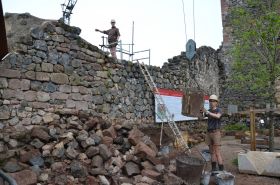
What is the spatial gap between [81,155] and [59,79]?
1.95 m

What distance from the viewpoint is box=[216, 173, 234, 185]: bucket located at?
6458 millimetres

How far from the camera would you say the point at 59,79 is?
777 cm

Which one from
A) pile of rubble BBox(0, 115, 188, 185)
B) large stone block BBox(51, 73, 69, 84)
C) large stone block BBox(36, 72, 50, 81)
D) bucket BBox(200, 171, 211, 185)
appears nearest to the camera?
pile of rubble BBox(0, 115, 188, 185)

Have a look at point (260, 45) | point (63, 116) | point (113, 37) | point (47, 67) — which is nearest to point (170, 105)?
point (113, 37)

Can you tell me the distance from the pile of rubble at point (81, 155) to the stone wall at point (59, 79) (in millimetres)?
413

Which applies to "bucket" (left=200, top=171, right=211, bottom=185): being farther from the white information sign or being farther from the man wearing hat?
the white information sign

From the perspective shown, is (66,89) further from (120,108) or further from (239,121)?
(239,121)

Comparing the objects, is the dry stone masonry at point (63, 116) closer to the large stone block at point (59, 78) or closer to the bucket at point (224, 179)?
the large stone block at point (59, 78)

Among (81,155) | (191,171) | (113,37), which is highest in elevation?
(113,37)

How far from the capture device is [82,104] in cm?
832

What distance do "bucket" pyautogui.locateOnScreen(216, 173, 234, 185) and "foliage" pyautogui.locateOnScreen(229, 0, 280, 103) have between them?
4240 mm

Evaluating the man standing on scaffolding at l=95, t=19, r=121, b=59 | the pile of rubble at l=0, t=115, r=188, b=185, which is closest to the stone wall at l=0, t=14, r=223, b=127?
the pile of rubble at l=0, t=115, r=188, b=185

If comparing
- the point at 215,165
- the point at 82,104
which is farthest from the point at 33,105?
the point at 215,165

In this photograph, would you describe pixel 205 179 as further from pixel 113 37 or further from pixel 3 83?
pixel 113 37
